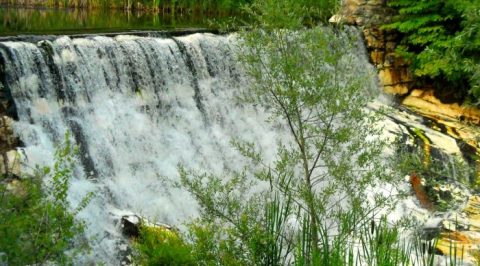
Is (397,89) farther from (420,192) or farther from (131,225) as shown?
(131,225)

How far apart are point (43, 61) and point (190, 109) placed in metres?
2.96

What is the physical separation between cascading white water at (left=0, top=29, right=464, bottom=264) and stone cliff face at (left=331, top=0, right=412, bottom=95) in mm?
4628

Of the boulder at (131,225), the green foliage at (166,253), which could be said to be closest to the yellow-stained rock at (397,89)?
the boulder at (131,225)

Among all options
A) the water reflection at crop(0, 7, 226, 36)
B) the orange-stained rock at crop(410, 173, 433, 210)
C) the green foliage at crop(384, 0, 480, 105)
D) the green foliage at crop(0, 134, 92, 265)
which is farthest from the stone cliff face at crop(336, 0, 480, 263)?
the green foliage at crop(0, 134, 92, 265)

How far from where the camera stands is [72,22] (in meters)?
19.4

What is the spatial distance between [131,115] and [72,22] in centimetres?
836

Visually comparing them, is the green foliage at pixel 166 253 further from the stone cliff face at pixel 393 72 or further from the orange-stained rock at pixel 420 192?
the stone cliff face at pixel 393 72

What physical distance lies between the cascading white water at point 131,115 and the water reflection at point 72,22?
2.85 metres

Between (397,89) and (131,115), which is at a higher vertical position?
(131,115)

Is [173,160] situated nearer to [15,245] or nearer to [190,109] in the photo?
[190,109]

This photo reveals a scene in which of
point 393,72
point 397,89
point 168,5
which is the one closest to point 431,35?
point 393,72

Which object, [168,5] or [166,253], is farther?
[168,5]

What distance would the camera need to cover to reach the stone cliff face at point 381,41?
17.0 metres

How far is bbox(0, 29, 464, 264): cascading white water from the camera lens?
10500mm
